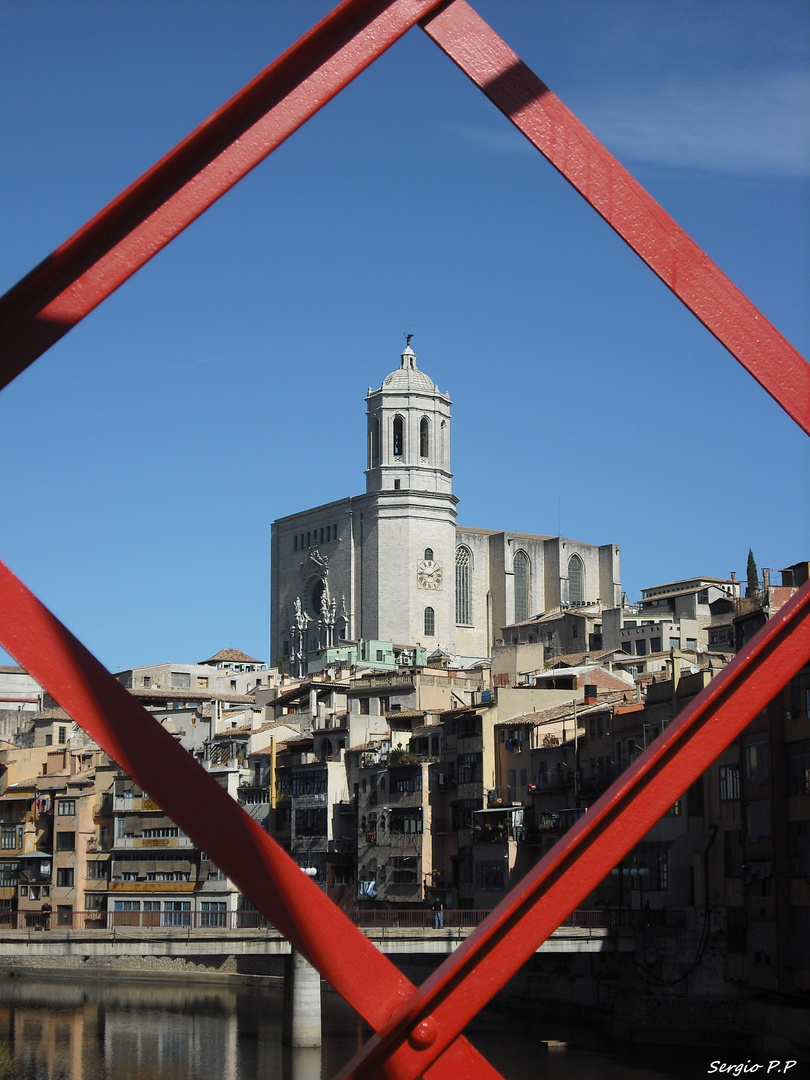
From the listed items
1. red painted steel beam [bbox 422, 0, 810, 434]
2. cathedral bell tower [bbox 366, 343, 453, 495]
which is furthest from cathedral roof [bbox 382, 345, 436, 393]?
red painted steel beam [bbox 422, 0, 810, 434]

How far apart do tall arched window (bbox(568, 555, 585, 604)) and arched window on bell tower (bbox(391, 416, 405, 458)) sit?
45.3 ft

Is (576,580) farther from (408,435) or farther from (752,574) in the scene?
(752,574)

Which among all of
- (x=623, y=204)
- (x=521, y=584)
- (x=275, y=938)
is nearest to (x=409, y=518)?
(x=521, y=584)

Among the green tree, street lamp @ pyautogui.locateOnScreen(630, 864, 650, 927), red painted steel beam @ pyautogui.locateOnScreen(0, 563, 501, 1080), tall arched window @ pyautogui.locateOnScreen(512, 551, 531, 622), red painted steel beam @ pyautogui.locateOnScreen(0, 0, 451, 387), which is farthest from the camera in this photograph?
tall arched window @ pyautogui.locateOnScreen(512, 551, 531, 622)

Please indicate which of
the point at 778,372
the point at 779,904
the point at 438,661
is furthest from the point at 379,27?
the point at 438,661

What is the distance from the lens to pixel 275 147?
2.28m

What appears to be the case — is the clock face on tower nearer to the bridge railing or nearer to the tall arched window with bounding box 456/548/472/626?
the tall arched window with bounding box 456/548/472/626

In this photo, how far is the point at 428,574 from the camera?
88.9 m

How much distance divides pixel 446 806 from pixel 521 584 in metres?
56.3

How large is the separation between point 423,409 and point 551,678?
49.9 m

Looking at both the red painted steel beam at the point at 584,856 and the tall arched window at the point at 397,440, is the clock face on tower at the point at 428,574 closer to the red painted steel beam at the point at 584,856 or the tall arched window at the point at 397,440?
the tall arched window at the point at 397,440

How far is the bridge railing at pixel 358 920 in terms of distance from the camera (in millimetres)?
30391

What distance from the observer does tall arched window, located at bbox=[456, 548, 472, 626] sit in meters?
92.2

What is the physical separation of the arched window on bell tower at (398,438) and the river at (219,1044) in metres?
58.1
